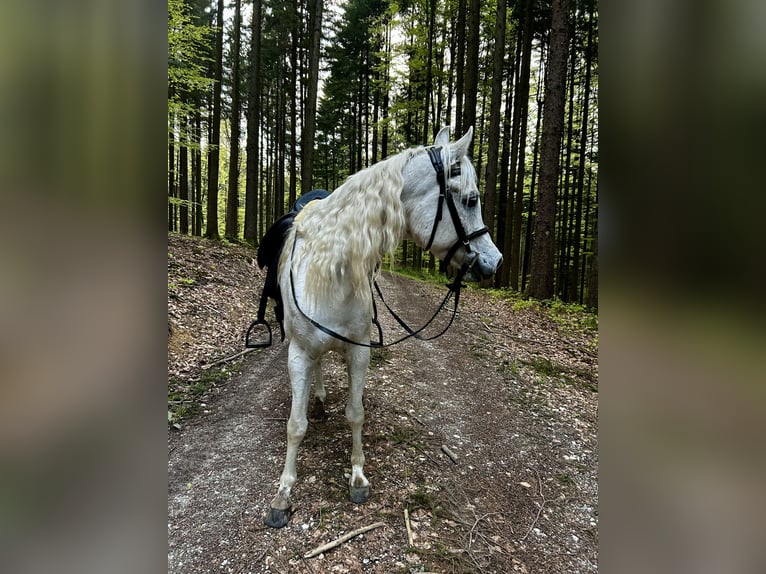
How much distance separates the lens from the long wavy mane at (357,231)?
216 cm

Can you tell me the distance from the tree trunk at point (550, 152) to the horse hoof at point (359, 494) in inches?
279

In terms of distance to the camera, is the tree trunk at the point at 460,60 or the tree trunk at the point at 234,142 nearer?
the tree trunk at the point at 234,142

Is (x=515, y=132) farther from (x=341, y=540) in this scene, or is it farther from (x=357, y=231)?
(x=341, y=540)

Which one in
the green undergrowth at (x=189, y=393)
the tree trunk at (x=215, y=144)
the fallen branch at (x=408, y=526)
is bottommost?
the fallen branch at (x=408, y=526)

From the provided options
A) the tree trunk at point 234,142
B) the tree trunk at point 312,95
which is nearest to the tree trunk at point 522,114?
the tree trunk at point 312,95

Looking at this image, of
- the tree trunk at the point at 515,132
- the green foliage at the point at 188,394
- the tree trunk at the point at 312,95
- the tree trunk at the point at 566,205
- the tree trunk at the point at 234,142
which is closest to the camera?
the green foliage at the point at 188,394

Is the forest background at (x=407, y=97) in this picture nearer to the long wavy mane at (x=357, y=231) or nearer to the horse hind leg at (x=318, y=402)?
the horse hind leg at (x=318, y=402)

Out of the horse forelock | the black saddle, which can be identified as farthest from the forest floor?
the horse forelock

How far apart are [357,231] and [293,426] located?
153 cm
